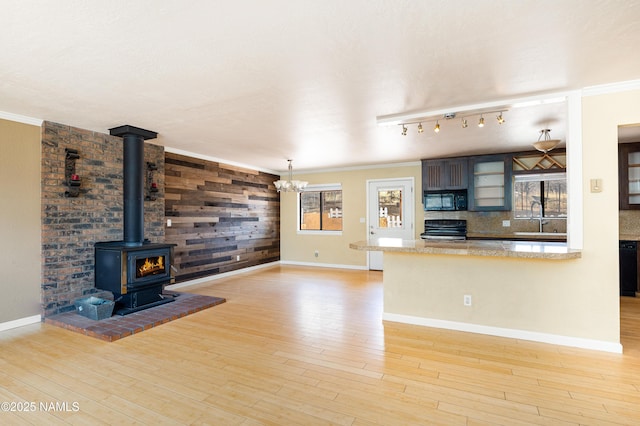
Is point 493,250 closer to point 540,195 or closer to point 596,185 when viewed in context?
point 596,185

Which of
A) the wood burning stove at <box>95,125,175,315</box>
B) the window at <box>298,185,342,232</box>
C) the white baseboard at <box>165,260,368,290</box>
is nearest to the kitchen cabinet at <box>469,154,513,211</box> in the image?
the white baseboard at <box>165,260,368,290</box>

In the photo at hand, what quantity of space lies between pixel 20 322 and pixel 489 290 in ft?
17.5

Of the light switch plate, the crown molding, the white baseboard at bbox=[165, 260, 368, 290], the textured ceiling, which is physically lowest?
the white baseboard at bbox=[165, 260, 368, 290]

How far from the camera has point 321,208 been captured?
26.6ft

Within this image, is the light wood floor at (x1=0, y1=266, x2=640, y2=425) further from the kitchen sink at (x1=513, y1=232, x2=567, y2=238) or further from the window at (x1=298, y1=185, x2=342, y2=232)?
the window at (x1=298, y1=185, x2=342, y2=232)

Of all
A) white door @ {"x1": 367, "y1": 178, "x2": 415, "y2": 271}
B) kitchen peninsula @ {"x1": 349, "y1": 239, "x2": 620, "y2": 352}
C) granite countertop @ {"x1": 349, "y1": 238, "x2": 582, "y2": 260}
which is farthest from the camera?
white door @ {"x1": 367, "y1": 178, "x2": 415, "y2": 271}

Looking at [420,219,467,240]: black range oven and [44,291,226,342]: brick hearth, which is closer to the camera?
[44,291,226,342]: brick hearth

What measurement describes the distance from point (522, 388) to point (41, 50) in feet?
14.0

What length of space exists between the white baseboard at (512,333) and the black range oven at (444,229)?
2768mm

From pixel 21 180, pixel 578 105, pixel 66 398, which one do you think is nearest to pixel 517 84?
pixel 578 105

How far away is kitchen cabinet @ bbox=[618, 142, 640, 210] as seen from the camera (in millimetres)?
5152

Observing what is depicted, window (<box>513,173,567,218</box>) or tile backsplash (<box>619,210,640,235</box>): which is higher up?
window (<box>513,173,567,218</box>)

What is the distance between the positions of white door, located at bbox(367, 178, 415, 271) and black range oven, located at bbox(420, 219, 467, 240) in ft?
1.76

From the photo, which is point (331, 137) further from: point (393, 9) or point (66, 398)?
point (66, 398)
